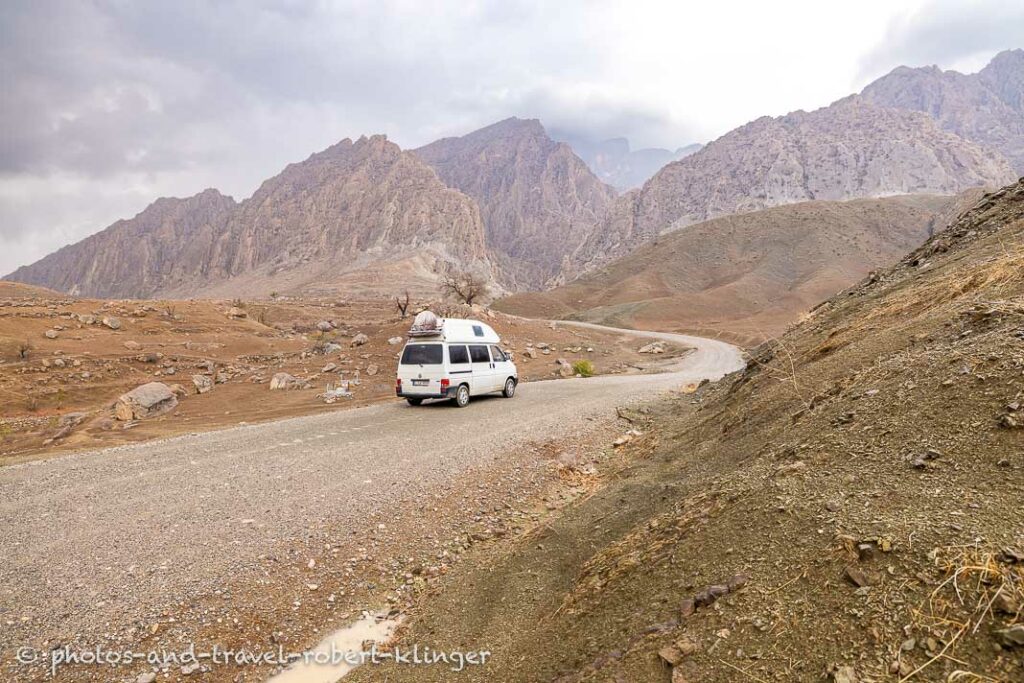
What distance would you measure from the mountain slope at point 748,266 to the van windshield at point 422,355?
5205 cm

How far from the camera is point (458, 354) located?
15305 mm

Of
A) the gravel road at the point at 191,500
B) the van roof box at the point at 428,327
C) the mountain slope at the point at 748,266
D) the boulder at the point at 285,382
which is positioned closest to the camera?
the gravel road at the point at 191,500

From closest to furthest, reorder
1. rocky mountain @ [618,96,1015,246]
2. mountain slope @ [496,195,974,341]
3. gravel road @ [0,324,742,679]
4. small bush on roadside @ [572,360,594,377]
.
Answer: gravel road @ [0,324,742,679], small bush on roadside @ [572,360,594,377], mountain slope @ [496,195,974,341], rocky mountain @ [618,96,1015,246]

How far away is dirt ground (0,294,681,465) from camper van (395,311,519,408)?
4672mm

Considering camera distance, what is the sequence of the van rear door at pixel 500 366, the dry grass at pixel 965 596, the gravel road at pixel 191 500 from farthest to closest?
1. the van rear door at pixel 500 366
2. the gravel road at pixel 191 500
3. the dry grass at pixel 965 596

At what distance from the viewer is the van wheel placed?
15.1 m

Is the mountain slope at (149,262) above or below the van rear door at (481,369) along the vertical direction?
above

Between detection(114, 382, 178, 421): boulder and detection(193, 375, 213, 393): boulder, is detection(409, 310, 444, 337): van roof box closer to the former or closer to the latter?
detection(114, 382, 178, 421): boulder

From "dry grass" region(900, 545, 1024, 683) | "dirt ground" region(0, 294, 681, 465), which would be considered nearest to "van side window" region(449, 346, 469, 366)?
"dirt ground" region(0, 294, 681, 465)

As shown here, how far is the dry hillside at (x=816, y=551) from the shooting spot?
2467mm

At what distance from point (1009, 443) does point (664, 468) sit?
3857mm

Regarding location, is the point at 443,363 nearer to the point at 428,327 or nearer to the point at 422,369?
the point at 422,369

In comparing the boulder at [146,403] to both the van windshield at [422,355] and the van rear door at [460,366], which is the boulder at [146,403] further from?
the van rear door at [460,366]

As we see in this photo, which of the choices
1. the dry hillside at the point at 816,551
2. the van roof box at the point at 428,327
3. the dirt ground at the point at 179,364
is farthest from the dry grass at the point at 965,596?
the dirt ground at the point at 179,364
